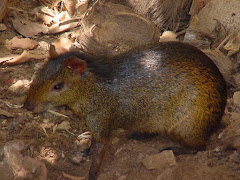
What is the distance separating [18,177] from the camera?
3.12 metres

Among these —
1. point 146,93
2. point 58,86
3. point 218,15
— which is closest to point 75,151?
point 58,86

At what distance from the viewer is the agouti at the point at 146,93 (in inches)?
137

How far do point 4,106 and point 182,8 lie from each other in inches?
127

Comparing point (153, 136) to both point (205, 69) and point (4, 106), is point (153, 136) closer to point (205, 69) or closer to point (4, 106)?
point (205, 69)

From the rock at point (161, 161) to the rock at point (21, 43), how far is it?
2.79 metres

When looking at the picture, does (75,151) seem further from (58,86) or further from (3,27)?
(3,27)

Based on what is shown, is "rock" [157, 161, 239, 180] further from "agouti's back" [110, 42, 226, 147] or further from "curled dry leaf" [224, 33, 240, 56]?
"curled dry leaf" [224, 33, 240, 56]

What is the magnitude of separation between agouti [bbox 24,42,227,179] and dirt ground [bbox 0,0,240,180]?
0.78 feet

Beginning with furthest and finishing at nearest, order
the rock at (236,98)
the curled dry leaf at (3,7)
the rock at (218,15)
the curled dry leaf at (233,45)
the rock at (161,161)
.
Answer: the curled dry leaf at (3,7) < the rock at (218,15) < the curled dry leaf at (233,45) < the rock at (236,98) < the rock at (161,161)

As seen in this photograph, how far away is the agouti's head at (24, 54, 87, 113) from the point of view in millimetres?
3312

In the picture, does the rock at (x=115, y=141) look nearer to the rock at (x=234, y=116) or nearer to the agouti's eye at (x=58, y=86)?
the agouti's eye at (x=58, y=86)

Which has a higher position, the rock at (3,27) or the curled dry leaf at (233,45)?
the curled dry leaf at (233,45)

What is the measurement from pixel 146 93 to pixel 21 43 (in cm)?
259

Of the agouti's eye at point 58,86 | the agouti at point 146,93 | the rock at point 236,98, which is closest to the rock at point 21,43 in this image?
the agouti at point 146,93
